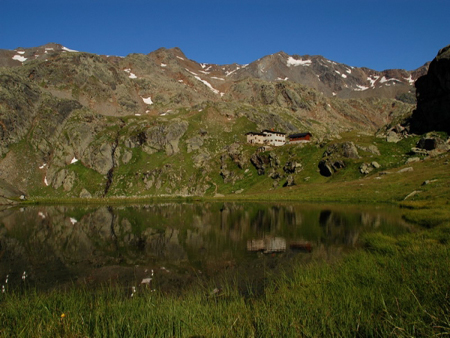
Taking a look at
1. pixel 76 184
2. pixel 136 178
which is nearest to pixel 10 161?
pixel 76 184

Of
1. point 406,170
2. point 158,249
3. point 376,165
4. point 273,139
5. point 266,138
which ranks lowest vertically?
point 158,249

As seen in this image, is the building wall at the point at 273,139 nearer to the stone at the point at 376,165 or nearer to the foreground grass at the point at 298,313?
the stone at the point at 376,165

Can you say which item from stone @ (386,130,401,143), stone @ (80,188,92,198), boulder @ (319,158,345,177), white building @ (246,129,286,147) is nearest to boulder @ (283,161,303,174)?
boulder @ (319,158,345,177)

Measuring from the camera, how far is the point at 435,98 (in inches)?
4090

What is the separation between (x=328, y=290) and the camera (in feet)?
37.5

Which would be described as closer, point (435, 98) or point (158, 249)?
point (158, 249)

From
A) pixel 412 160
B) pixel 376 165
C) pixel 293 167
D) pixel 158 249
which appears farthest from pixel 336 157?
pixel 158 249

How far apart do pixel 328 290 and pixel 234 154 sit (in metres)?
126

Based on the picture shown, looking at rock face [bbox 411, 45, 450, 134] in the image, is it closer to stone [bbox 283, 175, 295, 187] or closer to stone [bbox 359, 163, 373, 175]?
stone [bbox 359, 163, 373, 175]

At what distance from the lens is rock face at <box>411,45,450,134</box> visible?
9762cm

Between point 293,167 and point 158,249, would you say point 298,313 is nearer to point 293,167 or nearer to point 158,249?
point 158,249

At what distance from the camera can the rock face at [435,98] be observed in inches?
3844

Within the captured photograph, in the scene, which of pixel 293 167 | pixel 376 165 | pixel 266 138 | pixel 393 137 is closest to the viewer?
pixel 376 165

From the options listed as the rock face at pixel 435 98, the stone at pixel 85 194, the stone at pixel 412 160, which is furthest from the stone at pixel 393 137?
the stone at pixel 85 194
